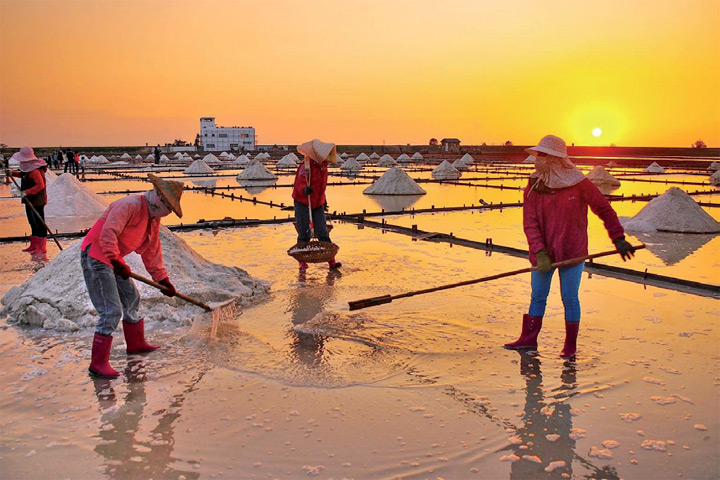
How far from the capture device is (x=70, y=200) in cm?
859

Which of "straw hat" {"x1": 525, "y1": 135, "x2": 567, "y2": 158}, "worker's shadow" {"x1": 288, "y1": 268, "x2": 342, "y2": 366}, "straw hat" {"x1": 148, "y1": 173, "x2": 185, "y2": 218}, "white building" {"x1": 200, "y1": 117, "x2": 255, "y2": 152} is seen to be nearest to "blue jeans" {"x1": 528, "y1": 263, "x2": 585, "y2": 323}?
"straw hat" {"x1": 525, "y1": 135, "x2": 567, "y2": 158}

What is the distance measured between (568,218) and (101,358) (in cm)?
212

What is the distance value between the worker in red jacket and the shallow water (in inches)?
13.0

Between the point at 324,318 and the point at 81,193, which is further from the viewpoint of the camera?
the point at 81,193

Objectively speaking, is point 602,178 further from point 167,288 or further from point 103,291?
point 103,291

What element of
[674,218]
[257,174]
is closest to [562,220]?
[674,218]

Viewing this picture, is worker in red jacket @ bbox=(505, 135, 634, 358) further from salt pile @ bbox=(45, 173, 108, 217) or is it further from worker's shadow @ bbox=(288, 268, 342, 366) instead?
salt pile @ bbox=(45, 173, 108, 217)

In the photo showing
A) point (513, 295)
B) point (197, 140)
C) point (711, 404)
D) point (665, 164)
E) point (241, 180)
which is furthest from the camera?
point (197, 140)

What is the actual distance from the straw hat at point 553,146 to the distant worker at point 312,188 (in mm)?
1958

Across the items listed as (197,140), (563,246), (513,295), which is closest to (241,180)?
(513,295)

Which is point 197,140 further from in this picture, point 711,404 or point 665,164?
point 711,404

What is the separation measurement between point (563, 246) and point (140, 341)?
6.57 ft

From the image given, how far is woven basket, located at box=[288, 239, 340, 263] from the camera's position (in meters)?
4.23

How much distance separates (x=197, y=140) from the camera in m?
58.4
